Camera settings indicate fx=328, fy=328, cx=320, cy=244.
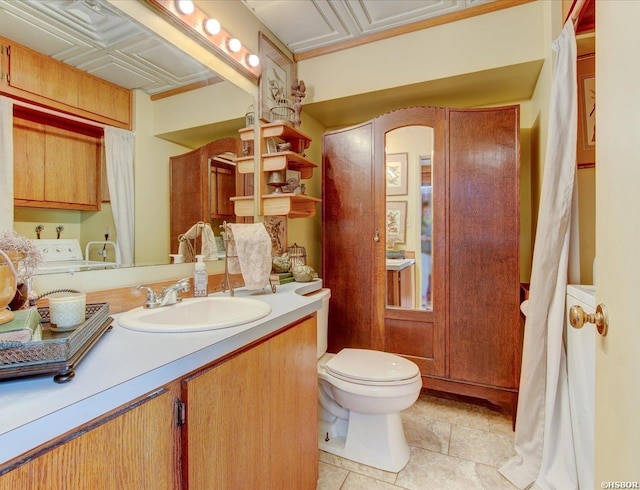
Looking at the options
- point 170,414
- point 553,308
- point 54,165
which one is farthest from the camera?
point 553,308

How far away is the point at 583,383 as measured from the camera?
1.31 meters

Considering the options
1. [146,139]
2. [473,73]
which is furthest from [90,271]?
[473,73]

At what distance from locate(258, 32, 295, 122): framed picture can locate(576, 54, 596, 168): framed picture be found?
1669mm

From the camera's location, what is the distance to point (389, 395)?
1510 mm

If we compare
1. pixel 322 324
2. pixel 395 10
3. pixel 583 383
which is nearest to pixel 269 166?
pixel 322 324

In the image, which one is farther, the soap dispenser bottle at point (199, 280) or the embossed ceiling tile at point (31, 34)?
the soap dispenser bottle at point (199, 280)

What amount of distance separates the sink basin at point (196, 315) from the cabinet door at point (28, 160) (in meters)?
0.46

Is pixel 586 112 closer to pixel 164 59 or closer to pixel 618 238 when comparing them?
pixel 618 238

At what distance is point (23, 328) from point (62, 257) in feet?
1.57

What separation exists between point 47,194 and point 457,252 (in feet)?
6.35

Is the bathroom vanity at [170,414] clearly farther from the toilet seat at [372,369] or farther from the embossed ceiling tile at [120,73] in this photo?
the embossed ceiling tile at [120,73]

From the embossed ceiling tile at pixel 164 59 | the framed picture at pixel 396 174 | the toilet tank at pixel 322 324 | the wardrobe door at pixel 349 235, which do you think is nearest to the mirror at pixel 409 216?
the framed picture at pixel 396 174

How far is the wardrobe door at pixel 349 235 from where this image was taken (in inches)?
86.0

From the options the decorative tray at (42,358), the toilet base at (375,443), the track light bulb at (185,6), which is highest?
the track light bulb at (185,6)
